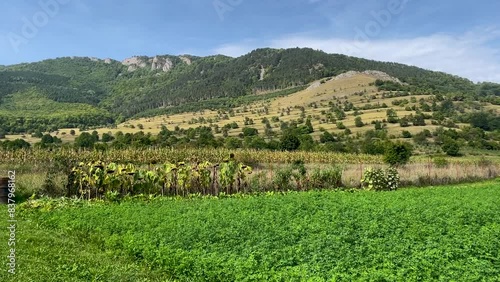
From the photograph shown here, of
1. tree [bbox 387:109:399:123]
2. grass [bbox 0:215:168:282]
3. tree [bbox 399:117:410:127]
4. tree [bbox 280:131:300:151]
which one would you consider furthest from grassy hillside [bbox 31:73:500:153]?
grass [bbox 0:215:168:282]

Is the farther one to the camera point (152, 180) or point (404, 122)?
point (404, 122)

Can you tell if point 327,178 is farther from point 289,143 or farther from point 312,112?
point 312,112

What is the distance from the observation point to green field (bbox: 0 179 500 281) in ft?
30.1

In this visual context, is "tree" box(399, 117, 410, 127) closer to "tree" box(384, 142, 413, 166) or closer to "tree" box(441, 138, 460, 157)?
"tree" box(441, 138, 460, 157)

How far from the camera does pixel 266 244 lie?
36.2 feet

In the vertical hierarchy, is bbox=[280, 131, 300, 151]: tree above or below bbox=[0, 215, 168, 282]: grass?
above

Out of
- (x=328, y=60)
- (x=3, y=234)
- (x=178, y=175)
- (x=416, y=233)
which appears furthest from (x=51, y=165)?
(x=328, y=60)

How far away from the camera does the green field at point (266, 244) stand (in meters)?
9.17

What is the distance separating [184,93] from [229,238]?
18173 cm

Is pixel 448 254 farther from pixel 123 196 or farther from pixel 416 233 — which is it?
pixel 123 196

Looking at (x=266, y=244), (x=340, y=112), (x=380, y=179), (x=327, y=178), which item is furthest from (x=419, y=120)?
(x=266, y=244)

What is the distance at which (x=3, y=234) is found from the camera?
520 inches

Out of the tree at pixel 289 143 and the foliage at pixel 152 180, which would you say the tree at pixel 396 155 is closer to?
the tree at pixel 289 143

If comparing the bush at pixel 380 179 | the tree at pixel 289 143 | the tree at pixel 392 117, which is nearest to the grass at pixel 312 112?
the tree at pixel 392 117
